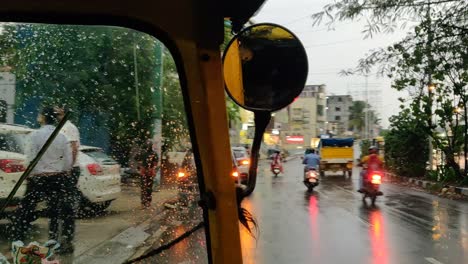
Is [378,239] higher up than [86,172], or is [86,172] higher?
[86,172]

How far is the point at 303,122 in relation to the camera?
65812 mm

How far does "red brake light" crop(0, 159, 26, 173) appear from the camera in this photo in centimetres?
161

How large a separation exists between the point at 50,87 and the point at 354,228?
26.8 ft

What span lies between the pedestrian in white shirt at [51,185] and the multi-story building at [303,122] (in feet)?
193

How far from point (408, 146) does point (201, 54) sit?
22.3m

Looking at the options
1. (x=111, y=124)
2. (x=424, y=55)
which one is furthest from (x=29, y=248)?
(x=424, y=55)

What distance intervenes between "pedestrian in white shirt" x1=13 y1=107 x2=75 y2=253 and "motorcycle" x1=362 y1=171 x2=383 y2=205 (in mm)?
12188

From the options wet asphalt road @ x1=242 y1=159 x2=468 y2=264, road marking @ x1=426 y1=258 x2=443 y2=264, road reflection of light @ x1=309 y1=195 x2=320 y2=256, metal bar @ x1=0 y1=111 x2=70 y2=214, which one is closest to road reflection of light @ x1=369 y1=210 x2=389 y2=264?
wet asphalt road @ x1=242 y1=159 x2=468 y2=264

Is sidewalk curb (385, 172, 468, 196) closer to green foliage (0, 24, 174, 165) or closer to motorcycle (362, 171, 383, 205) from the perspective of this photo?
motorcycle (362, 171, 383, 205)

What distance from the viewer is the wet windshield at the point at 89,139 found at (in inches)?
64.3

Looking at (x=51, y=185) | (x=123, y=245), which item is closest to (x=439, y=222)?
(x=123, y=245)

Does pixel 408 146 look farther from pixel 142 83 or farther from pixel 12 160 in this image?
pixel 12 160

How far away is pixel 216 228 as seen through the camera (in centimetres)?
162

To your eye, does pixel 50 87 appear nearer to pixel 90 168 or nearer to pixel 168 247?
pixel 90 168
